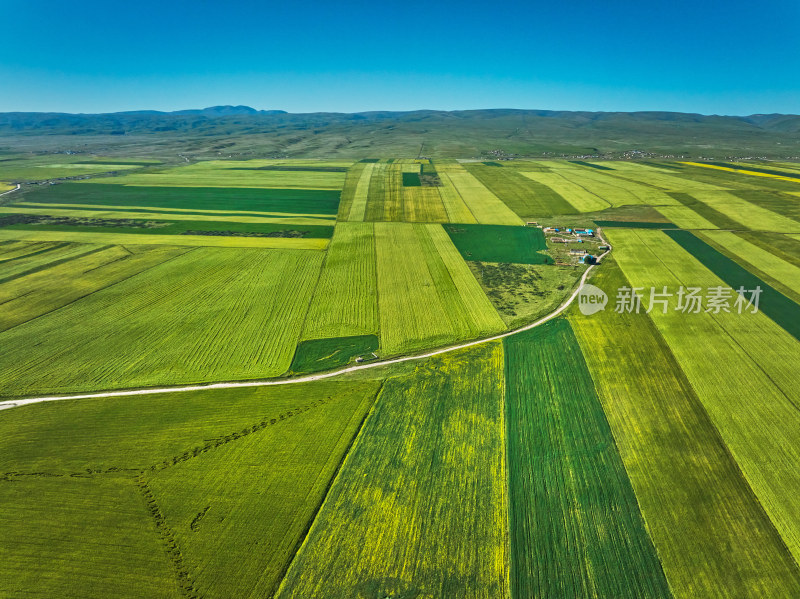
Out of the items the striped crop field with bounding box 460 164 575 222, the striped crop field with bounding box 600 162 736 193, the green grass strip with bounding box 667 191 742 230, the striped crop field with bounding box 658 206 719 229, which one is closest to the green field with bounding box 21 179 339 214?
the striped crop field with bounding box 460 164 575 222

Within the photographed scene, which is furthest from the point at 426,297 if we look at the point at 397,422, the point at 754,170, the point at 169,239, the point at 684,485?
the point at 754,170

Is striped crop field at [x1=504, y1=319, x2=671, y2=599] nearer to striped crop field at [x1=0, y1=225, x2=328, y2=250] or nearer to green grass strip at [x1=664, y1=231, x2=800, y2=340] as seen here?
green grass strip at [x1=664, y1=231, x2=800, y2=340]

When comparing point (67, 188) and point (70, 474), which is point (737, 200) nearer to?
point (70, 474)

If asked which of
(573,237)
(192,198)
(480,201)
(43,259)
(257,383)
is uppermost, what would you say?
(192,198)

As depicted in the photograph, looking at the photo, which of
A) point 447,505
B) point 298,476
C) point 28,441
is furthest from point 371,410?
point 28,441

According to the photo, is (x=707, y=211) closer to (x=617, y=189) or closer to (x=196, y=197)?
(x=617, y=189)

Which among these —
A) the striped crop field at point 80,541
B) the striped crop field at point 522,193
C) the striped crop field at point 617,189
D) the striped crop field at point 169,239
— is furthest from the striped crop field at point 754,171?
the striped crop field at point 80,541

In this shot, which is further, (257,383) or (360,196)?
(360,196)

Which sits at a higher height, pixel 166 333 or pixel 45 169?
pixel 45 169
